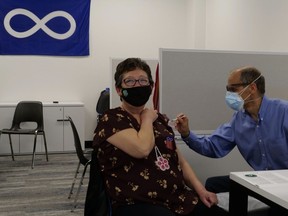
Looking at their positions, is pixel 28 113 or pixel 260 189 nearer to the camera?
pixel 260 189

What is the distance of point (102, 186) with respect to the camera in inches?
61.7

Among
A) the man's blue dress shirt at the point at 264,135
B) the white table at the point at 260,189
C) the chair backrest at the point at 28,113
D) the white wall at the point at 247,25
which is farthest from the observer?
the chair backrest at the point at 28,113

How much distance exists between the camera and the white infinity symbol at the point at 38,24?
545 cm

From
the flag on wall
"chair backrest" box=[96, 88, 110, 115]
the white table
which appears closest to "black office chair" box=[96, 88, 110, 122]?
"chair backrest" box=[96, 88, 110, 115]

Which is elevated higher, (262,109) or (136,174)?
(262,109)

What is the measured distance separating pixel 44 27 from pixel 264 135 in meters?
4.55

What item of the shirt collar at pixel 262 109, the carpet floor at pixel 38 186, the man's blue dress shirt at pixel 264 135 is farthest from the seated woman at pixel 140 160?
the carpet floor at pixel 38 186

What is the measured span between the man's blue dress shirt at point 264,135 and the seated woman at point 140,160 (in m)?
0.41

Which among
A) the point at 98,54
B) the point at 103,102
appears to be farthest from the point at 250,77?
the point at 98,54

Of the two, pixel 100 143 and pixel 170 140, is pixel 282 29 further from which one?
pixel 100 143

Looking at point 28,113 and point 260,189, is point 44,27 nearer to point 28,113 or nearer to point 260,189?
point 28,113

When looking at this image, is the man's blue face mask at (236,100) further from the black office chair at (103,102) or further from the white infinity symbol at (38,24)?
the white infinity symbol at (38,24)

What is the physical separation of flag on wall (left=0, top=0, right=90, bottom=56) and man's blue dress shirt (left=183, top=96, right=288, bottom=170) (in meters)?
4.19

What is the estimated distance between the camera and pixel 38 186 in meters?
3.81
